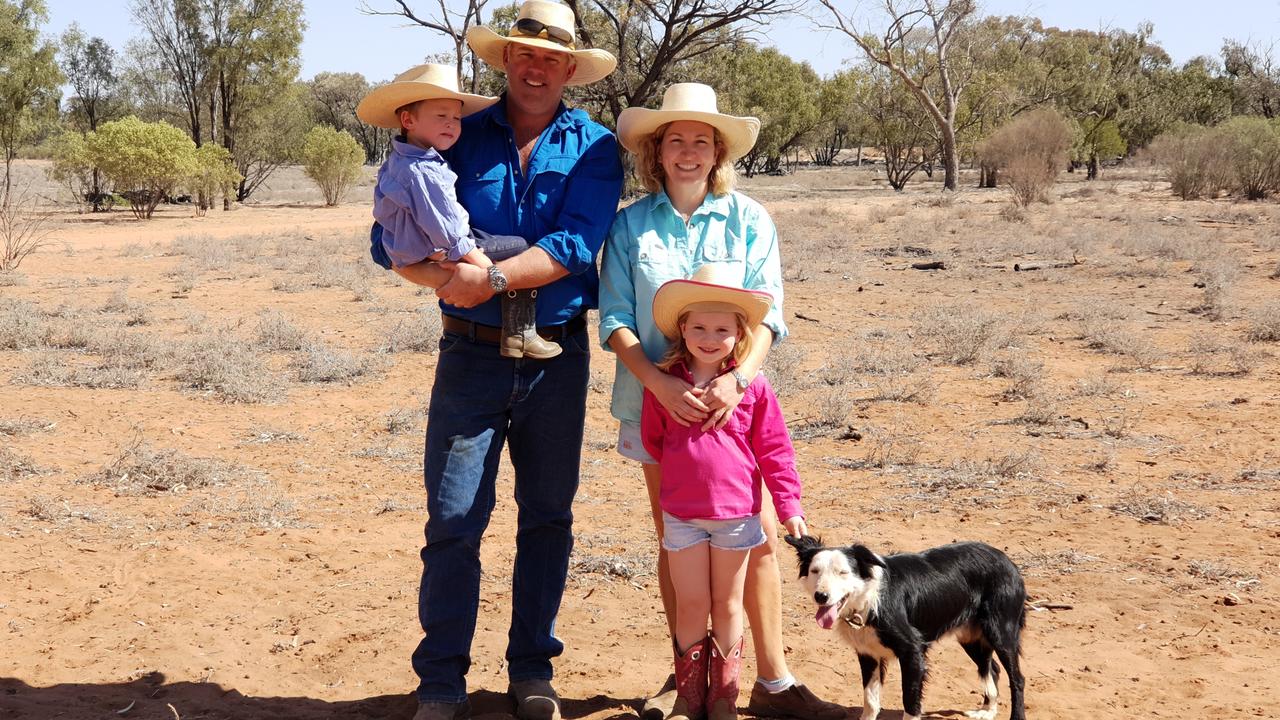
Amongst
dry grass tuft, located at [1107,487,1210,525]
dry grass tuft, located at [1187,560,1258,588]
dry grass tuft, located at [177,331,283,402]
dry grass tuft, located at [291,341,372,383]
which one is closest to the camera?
dry grass tuft, located at [1187,560,1258,588]

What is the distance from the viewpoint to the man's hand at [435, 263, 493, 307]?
3.14 meters

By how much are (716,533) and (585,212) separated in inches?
40.9

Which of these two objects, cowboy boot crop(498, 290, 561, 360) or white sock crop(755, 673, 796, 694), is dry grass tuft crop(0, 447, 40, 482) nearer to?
cowboy boot crop(498, 290, 561, 360)

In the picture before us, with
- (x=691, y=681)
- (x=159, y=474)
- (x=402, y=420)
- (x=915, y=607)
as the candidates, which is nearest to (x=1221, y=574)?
(x=915, y=607)

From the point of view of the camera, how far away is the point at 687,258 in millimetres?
3326

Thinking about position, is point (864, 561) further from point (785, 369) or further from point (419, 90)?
point (785, 369)

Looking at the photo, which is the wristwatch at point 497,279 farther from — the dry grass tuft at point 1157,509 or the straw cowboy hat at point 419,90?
the dry grass tuft at point 1157,509

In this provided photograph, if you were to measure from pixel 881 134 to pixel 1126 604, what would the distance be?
39807 mm

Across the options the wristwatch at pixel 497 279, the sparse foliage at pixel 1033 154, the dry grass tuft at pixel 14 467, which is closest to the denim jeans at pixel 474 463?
the wristwatch at pixel 497 279

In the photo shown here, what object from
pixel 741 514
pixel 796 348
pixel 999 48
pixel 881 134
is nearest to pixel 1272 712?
pixel 741 514

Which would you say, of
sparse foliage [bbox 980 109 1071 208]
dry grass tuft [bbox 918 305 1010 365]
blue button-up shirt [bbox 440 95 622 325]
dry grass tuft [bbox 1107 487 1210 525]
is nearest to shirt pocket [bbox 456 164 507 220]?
blue button-up shirt [bbox 440 95 622 325]

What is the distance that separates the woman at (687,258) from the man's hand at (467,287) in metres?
0.37

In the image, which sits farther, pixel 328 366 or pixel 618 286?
pixel 328 366

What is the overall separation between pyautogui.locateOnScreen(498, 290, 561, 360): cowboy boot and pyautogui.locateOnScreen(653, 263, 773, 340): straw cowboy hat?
363 mm
